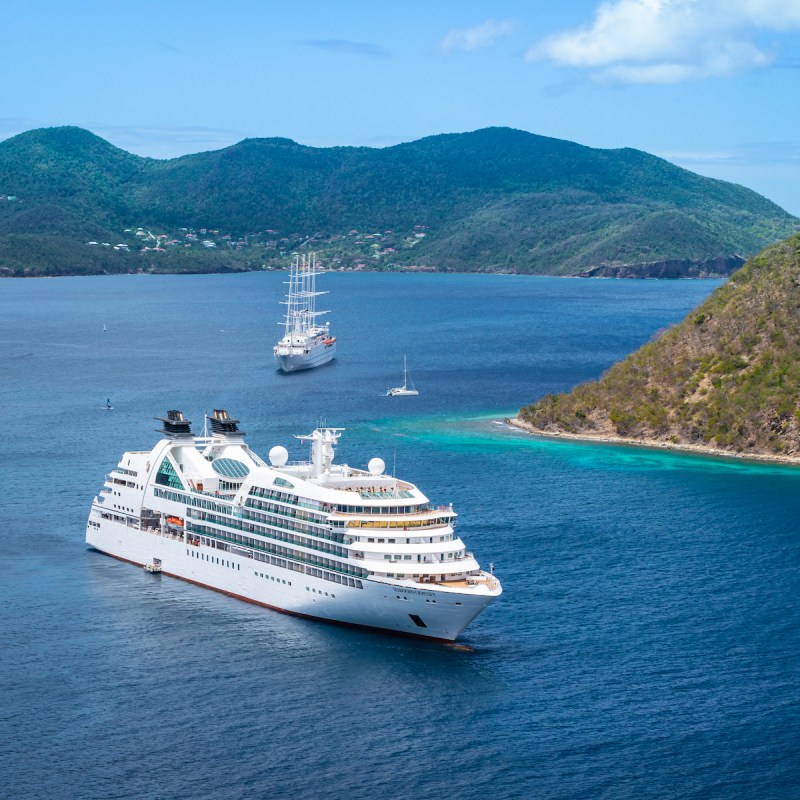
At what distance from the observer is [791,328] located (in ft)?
352

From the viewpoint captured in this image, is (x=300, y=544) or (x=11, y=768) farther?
(x=300, y=544)

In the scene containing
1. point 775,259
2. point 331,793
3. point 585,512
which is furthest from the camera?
point 775,259

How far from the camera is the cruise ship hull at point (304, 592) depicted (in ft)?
173

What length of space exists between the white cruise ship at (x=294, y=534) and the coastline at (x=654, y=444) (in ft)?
131

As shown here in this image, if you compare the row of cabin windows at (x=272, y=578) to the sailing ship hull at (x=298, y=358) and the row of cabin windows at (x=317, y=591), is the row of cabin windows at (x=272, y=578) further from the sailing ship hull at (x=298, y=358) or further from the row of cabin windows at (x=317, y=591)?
the sailing ship hull at (x=298, y=358)

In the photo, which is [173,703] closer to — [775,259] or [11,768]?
[11,768]

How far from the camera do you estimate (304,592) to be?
56375 millimetres

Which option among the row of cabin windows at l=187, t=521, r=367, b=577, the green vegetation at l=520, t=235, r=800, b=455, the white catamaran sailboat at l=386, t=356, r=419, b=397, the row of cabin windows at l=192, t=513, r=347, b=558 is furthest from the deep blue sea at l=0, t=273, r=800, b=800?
the white catamaran sailboat at l=386, t=356, r=419, b=397

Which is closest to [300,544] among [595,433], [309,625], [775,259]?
[309,625]

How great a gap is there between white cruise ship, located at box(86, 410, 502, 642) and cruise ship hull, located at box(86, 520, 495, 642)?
0.17ft

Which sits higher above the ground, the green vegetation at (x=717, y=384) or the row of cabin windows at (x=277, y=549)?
the green vegetation at (x=717, y=384)

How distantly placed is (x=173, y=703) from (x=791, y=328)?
7223 centimetres

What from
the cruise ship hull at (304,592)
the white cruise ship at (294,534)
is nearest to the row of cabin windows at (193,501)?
the white cruise ship at (294,534)

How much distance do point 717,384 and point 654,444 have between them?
28.5ft
